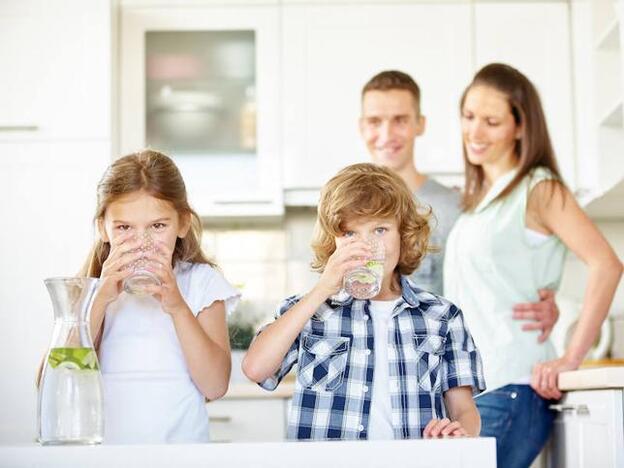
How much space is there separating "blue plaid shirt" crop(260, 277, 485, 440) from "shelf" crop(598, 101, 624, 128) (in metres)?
1.43

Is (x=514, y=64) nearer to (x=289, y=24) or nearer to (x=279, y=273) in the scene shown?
(x=289, y=24)

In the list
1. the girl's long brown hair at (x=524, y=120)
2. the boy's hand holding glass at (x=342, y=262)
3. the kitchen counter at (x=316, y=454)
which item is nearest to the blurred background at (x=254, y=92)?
the girl's long brown hair at (x=524, y=120)

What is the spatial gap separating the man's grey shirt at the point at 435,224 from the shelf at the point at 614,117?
567mm

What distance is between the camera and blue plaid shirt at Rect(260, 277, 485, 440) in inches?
61.0

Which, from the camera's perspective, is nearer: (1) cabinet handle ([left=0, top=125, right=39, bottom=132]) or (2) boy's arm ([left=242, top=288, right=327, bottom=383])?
(2) boy's arm ([left=242, top=288, right=327, bottom=383])

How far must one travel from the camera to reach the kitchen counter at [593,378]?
5.85 ft

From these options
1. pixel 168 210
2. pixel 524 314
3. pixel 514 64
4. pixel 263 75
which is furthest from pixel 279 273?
pixel 168 210

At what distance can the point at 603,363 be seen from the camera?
3.00 meters

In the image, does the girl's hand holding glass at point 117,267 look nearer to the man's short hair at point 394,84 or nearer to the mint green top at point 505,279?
the mint green top at point 505,279

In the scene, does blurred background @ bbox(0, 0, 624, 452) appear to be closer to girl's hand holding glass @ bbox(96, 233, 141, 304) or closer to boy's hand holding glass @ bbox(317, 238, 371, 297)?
girl's hand holding glass @ bbox(96, 233, 141, 304)

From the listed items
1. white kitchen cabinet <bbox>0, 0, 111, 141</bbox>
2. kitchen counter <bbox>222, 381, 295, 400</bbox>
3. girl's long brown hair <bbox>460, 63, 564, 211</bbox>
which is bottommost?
kitchen counter <bbox>222, 381, 295, 400</bbox>

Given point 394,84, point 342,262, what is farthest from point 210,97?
point 342,262

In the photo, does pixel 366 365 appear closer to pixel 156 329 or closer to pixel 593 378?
pixel 156 329

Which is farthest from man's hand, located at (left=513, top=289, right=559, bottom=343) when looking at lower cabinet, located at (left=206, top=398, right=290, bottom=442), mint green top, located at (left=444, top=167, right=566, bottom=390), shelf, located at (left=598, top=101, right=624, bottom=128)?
lower cabinet, located at (left=206, top=398, right=290, bottom=442)
